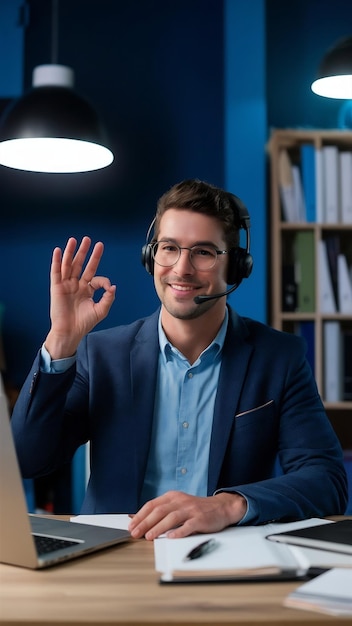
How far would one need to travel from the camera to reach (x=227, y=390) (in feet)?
5.85

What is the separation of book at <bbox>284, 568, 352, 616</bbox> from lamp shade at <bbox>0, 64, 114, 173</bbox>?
83.1 inches

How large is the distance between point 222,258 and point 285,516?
0.76 meters

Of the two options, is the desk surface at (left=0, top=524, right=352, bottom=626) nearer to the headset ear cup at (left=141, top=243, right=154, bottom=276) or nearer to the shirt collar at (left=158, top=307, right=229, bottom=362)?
the shirt collar at (left=158, top=307, right=229, bottom=362)

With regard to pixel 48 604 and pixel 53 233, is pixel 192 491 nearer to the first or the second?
pixel 48 604

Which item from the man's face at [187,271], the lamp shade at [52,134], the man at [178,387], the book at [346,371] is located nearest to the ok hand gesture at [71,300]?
the man at [178,387]

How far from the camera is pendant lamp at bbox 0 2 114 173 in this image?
277 centimetres

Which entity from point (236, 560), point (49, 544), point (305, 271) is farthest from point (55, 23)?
point (236, 560)

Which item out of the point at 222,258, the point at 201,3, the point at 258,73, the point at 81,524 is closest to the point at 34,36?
the point at 201,3

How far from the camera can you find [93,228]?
4012mm

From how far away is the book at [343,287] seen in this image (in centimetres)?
362

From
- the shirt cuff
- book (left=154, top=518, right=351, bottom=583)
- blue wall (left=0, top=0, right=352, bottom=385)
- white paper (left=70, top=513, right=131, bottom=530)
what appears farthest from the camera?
blue wall (left=0, top=0, right=352, bottom=385)

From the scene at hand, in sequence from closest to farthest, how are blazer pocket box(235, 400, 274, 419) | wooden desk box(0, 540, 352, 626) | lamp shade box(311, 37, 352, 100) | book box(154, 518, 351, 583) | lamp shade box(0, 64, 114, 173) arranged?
wooden desk box(0, 540, 352, 626)
book box(154, 518, 351, 583)
blazer pocket box(235, 400, 274, 419)
lamp shade box(311, 37, 352, 100)
lamp shade box(0, 64, 114, 173)

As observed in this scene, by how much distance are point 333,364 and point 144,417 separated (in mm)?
2046

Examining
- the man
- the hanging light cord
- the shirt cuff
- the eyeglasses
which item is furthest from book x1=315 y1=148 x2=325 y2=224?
the shirt cuff
